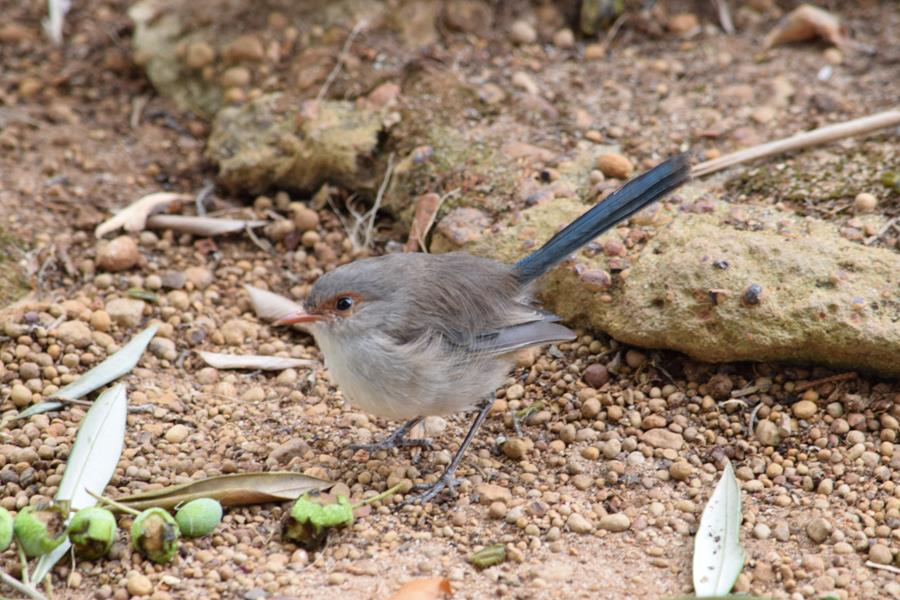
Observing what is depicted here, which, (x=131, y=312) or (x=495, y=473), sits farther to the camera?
(x=131, y=312)

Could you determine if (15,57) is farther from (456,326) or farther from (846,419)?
(846,419)

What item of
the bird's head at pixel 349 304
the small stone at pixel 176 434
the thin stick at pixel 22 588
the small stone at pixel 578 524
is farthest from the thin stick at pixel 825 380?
the thin stick at pixel 22 588

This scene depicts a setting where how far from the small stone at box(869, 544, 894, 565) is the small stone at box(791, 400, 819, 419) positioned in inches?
31.9

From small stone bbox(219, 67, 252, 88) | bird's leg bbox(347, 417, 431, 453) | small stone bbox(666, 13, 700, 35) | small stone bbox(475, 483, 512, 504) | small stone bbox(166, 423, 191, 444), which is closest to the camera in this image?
small stone bbox(475, 483, 512, 504)

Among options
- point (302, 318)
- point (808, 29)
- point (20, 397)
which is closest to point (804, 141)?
point (808, 29)

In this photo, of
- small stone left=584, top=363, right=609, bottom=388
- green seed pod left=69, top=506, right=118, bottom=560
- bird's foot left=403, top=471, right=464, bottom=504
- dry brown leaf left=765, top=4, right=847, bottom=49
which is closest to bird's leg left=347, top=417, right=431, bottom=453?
bird's foot left=403, top=471, right=464, bottom=504

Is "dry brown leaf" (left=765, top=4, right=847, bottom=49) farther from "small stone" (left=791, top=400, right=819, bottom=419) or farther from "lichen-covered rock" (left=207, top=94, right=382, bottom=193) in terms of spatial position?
"small stone" (left=791, top=400, right=819, bottom=419)

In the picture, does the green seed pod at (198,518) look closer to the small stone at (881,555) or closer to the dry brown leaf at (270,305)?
the dry brown leaf at (270,305)

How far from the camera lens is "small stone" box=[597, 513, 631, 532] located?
13.5 feet

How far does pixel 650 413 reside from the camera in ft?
15.6

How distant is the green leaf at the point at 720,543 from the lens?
146 inches

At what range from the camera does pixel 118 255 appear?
563cm

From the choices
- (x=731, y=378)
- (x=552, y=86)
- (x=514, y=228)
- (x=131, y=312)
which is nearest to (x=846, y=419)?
(x=731, y=378)

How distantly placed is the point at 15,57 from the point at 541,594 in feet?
18.7
